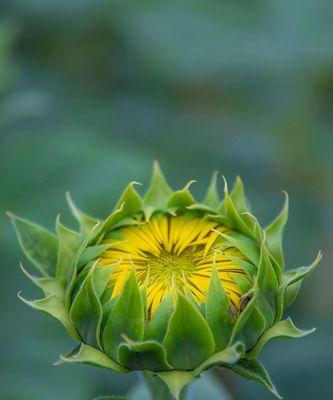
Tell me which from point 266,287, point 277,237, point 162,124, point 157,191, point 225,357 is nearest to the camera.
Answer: point 225,357

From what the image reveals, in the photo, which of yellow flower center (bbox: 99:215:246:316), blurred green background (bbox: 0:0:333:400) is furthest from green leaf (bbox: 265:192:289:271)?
blurred green background (bbox: 0:0:333:400)

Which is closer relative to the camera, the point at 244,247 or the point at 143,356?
the point at 143,356

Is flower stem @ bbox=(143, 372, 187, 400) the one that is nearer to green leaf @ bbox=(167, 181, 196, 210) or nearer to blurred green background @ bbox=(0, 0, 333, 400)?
green leaf @ bbox=(167, 181, 196, 210)

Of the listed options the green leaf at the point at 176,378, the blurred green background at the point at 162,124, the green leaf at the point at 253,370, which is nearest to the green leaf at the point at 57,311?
the green leaf at the point at 176,378

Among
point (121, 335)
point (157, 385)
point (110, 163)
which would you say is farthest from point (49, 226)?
point (121, 335)

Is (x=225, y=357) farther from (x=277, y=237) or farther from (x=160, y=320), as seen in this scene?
(x=277, y=237)

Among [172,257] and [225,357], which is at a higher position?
[172,257]

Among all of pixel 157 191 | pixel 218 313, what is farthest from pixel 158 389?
pixel 157 191

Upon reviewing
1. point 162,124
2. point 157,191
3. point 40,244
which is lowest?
point 40,244
